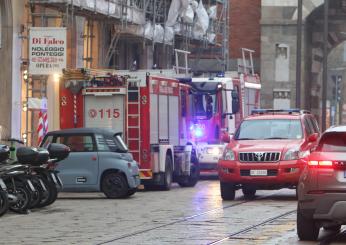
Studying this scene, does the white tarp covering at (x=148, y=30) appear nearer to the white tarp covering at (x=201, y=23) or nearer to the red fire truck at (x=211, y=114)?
the white tarp covering at (x=201, y=23)

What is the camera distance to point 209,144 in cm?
2838

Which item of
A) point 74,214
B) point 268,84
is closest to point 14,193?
point 74,214

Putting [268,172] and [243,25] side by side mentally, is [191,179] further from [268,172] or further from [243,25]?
[243,25]

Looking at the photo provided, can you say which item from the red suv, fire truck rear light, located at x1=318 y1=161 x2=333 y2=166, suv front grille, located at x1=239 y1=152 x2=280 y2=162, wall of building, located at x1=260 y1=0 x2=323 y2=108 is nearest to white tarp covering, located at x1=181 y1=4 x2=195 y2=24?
wall of building, located at x1=260 y1=0 x2=323 y2=108

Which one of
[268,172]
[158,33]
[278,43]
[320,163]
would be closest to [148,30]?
[158,33]

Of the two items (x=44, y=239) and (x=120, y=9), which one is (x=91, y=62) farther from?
(x=44, y=239)

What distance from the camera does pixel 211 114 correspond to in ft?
92.4

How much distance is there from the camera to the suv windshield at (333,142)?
1278 centimetres

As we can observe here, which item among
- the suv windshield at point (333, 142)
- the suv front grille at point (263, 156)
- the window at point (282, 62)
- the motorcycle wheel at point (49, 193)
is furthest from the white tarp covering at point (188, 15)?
the suv windshield at point (333, 142)

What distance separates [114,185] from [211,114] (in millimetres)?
7784

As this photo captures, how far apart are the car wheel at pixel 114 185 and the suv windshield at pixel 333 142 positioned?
8.53m

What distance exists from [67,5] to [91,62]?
18.7 feet

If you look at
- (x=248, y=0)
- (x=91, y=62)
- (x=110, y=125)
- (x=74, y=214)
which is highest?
(x=248, y=0)

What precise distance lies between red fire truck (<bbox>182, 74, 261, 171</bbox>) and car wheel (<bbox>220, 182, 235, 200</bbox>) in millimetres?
7141
